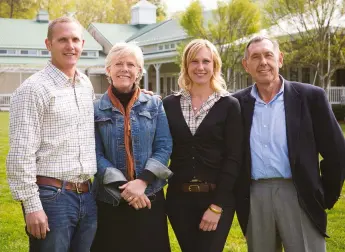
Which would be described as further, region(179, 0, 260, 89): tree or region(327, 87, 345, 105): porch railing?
region(327, 87, 345, 105): porch railing

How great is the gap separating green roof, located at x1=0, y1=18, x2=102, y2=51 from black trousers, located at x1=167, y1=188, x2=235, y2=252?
39.4m

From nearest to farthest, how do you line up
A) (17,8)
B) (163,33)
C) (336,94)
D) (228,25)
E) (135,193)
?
1. (135,193)
2. (336,94)
3. (228,25)
4. (163,33)
5. (17,8)

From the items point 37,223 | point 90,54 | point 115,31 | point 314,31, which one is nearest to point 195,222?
point 37,223

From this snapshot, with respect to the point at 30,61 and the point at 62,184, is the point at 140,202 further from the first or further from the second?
the point at 30,61

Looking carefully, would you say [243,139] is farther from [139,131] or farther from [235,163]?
[139,131]

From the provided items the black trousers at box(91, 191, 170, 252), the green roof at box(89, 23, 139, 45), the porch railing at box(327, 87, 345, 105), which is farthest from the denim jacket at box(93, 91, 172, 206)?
the green roof at box(89, 23, 139, 45)

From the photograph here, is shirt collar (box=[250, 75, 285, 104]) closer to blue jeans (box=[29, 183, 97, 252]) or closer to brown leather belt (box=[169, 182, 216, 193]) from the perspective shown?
brown leather belt (box=[169, 182, 216, 193])

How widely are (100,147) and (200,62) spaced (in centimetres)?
109

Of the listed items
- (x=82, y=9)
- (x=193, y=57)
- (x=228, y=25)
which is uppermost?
(x=82, y=9)

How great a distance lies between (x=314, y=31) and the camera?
22500 mm

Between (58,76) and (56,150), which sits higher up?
(58,76)

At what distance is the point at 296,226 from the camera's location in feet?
14.3

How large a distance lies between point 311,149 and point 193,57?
49.1 inches

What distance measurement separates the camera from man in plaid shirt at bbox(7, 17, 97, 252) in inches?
143
